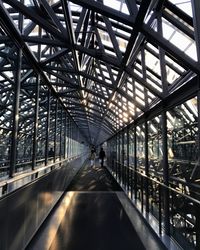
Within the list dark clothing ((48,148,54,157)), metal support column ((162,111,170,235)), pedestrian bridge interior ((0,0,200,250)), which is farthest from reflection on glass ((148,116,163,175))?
dark clothing ((48,148,54,157))

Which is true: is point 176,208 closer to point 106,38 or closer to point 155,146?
point 155,146

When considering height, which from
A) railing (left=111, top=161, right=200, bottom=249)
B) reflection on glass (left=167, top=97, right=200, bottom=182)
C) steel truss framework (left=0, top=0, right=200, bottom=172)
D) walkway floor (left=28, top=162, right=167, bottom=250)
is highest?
steel truss framework (left=0, top=0, right=200, bottom=172)

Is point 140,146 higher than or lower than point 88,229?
higher

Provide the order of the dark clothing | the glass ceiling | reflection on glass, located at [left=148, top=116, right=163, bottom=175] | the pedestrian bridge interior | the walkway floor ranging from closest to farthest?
the pedestrian bridge interior < the glass ceiling < the walkway floor < reflection on glass, located at [left=148, top=116, right=163, bottom=175] < the dark clothing

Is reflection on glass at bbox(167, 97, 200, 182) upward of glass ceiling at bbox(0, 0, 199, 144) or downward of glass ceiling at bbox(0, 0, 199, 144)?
downward

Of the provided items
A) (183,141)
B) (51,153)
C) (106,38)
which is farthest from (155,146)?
(51,153)

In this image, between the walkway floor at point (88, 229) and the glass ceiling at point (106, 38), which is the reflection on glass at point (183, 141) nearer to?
the glass ceiling at point (106, 38)

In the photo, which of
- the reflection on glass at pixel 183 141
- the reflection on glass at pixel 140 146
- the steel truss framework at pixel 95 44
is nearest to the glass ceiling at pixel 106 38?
the steel truss framework at pixel 95 44

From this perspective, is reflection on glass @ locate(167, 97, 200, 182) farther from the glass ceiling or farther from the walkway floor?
the walkway floor

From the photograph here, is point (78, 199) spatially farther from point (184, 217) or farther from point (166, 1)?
point (166, 1)

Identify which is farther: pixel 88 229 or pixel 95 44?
pixel 95 44

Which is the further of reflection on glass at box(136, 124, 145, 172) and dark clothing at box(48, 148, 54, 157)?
dark clothing at box(48, 148, 54, 157)

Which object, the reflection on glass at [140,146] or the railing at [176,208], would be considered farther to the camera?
the reflection on glass at [140,146]

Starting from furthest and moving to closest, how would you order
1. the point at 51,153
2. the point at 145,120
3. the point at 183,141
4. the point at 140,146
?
1. the point at 51,153
2. the point at 140,146
3. the point at 145,120
4. the point at 183,141
